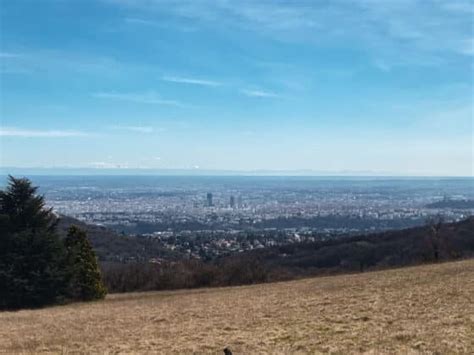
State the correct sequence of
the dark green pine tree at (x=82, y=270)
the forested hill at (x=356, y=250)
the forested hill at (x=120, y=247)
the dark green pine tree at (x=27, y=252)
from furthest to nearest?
the forested hill at (x=120, y=247), the forested hill at (x=356, y=250), the dark green pine tree at (x=82, y=270), the dark green pine tree at (x=27, y=252)

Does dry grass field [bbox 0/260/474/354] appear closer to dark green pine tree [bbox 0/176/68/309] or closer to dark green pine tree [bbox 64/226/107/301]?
dark green pine tree [bbox 0/176/68/309]

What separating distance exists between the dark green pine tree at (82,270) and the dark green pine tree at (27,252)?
91cm

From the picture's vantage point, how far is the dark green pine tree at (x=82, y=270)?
33.0 meters

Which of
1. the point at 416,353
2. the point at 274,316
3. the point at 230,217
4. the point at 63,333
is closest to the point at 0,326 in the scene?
the point at 63,333

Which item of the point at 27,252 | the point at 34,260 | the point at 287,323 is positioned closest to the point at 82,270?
the point at 34,260

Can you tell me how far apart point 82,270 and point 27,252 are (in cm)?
381

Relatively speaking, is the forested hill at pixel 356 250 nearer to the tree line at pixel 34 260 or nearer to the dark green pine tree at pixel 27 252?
the tree line at pixel 34 260

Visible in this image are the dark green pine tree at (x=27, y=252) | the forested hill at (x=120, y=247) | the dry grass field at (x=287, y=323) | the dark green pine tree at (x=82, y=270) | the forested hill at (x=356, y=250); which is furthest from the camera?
the forested hill at (x=120, y=247)

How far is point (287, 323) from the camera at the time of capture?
17.2 metres

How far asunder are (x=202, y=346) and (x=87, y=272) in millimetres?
20716

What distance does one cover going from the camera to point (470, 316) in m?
14.6

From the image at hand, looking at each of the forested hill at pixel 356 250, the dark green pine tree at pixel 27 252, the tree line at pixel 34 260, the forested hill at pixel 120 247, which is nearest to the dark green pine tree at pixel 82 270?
the tree line at pixel 34 260

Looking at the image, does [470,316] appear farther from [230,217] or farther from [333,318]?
[230,217]

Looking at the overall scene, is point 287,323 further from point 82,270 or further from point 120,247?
point 120,247
